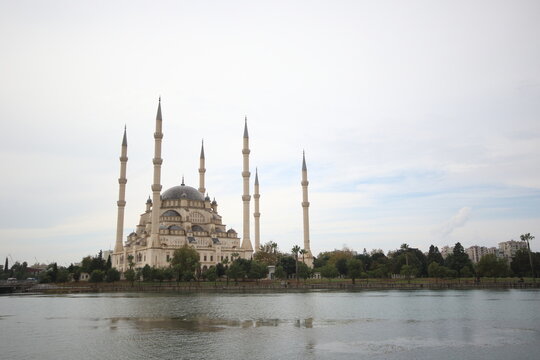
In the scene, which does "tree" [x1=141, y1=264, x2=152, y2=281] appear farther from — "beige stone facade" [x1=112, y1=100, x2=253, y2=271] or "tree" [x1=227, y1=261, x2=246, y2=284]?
"tree" [x1=227, y1=261, x2=246, y2=284]

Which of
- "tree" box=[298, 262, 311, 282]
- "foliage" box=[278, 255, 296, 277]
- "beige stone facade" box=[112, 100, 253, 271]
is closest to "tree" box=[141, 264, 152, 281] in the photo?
"beige stone facade" box=[112, 100, 253, 271]

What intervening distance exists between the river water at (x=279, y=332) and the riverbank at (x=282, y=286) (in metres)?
30.8

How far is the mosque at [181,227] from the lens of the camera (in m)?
96.1

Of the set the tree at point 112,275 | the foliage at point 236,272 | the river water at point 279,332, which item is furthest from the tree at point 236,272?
the river water at point 279,332

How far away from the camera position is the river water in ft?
78.2

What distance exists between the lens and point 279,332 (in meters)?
30.1

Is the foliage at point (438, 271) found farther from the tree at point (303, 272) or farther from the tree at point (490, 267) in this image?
the tree at point (303, 272)

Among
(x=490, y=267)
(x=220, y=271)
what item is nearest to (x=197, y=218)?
(x=220, y=271)

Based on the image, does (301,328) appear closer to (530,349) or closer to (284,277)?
(530,349)

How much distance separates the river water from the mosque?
2014 inches

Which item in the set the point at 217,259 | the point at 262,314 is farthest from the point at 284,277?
the point at 262,314

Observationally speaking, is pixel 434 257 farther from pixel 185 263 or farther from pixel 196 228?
pixel 185 263

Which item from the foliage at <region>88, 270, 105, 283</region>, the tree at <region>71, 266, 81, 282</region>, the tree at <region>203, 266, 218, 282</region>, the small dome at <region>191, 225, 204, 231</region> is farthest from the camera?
the small dome at <region>191, 225, 204, 231</region>

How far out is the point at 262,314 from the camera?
39812mm
